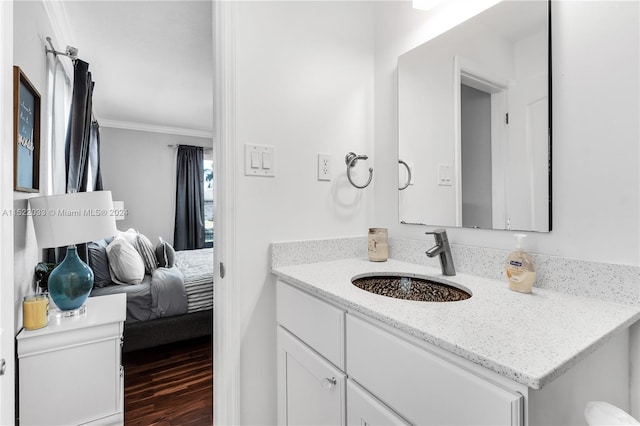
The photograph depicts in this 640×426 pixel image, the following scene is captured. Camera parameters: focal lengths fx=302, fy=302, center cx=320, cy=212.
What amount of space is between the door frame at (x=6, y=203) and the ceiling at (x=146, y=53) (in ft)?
5.16

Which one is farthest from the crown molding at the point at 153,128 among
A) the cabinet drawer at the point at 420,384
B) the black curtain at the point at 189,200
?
the cabinet drawer at the point at 420,384

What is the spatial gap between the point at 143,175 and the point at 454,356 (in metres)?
5.36

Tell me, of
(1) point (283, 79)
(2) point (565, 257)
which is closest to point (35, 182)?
(1) point (283, 79)

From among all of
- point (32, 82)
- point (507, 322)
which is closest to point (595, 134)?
point (507, 322)

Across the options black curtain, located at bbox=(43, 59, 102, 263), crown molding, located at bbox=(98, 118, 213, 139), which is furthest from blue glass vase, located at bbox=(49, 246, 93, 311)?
crown molding, located at bbox=(98, 118, 213, 139)

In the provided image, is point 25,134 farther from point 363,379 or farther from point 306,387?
point 363,379

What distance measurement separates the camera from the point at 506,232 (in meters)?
1.05

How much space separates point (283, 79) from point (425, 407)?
125 centimetres

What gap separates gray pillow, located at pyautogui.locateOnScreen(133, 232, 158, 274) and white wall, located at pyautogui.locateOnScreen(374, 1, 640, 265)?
2.76 metres

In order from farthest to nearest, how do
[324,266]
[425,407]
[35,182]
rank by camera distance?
[35,182] → [324,266] → [425,407]

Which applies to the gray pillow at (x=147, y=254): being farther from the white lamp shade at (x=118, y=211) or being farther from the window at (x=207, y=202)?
the window at (x=207, y=202)

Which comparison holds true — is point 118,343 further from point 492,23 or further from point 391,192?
point 492,23

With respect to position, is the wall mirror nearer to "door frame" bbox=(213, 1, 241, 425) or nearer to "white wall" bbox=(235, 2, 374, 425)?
"white wall" bbox=(235, 2, 374, 425)

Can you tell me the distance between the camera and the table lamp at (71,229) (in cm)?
130
